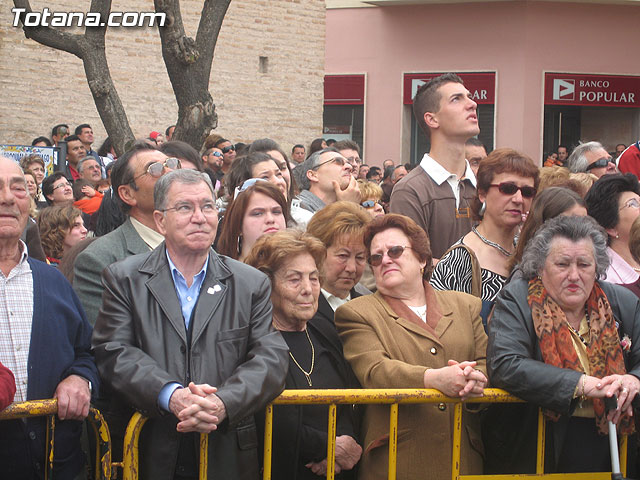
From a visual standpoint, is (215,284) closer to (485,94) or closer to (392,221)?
(392,221)

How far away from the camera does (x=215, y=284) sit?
382 centimetres

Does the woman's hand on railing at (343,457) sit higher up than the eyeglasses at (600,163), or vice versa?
the eyeglasses at (600,163)

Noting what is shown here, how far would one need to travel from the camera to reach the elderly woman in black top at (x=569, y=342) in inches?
152

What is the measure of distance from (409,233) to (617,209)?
158 cm

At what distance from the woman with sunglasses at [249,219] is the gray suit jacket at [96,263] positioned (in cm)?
52

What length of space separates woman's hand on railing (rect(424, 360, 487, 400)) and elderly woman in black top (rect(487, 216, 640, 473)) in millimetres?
163

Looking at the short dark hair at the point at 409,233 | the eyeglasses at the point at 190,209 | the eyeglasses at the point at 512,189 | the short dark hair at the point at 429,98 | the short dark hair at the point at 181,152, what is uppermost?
the short dark hair at the point at 429,98

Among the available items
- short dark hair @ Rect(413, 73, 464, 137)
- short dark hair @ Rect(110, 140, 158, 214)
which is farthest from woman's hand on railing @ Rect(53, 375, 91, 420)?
short dark hair @ Rect(413, 73, 464, 137)

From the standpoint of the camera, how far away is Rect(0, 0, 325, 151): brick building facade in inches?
659

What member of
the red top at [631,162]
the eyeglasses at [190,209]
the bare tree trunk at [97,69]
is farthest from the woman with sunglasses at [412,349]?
the bare tree trunk at [97,69]

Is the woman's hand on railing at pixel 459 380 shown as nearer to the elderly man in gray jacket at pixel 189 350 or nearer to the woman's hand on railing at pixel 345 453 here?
the woman's hand on railing at pixel 345 453

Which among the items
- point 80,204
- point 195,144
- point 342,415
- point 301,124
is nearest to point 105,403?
point 342,415

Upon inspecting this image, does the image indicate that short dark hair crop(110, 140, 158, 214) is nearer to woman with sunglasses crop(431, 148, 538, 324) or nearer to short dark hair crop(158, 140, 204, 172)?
short dark hair crop(158, 140, 204, 172)

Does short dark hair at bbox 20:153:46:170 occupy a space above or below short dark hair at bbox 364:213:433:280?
above
